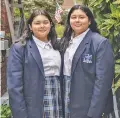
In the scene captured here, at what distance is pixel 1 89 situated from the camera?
6.04 m

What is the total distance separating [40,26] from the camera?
3332 mm

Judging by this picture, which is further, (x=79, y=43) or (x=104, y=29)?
(x=104, y=29)

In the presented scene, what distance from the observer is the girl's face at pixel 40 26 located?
3.34 metres

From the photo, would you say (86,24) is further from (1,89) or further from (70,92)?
(1,89)

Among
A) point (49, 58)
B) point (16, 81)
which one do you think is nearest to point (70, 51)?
point (49, 58)

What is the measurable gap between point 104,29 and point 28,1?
8073 millimetres

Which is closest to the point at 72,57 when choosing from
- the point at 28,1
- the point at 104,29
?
the point at 104,29

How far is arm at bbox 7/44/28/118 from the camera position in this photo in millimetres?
3254

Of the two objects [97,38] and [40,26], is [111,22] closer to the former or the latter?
[97,38]

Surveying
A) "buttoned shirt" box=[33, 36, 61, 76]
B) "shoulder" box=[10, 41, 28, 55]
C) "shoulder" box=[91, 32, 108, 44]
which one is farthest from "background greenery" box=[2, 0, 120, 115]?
"shoulder" box=[10, 41, 28, 55]

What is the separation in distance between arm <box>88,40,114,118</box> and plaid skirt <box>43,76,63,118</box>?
1.22ft

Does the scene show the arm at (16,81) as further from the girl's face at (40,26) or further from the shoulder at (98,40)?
the shoulder at (98,40)

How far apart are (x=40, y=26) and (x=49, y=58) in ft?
1.11

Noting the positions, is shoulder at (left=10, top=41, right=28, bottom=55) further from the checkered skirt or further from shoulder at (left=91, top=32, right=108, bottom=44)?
shoulder at (left=91, top=32, right=108, bottom=44)
